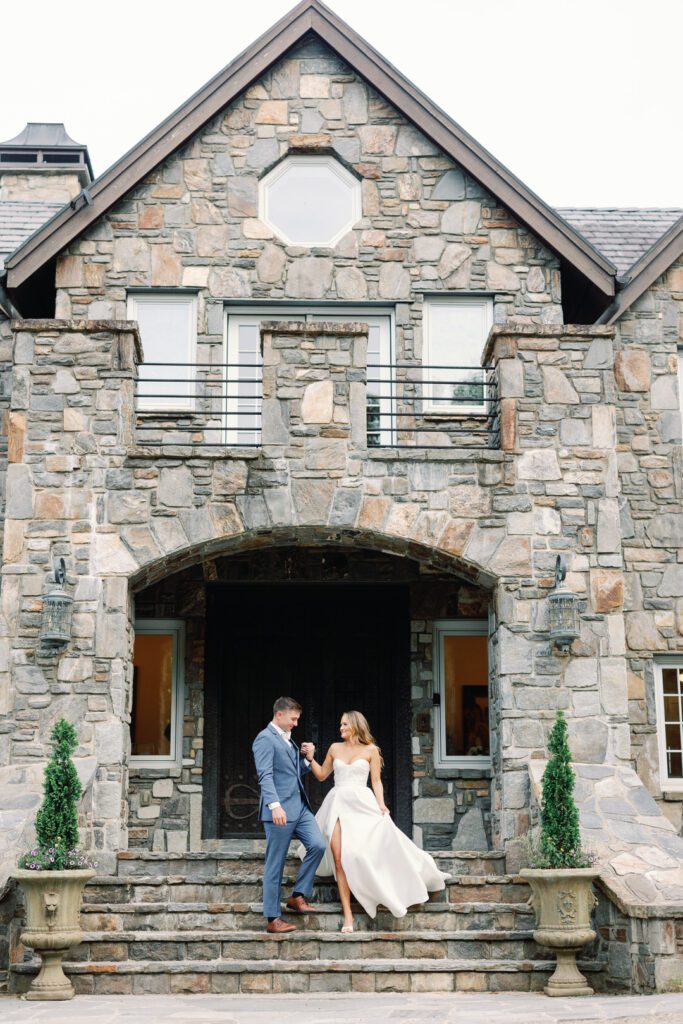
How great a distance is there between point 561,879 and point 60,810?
3.56 m

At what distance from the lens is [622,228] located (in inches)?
589

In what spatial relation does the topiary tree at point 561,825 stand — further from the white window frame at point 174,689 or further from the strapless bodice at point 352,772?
the white window frame at point 174,689

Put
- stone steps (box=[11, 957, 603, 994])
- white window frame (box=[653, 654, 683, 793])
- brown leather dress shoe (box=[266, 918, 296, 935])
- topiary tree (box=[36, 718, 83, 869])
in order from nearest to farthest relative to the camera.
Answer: stone steps (box=[11, 957, 603, 994]) < topiary tree (box=[36, 718, 83, 869]) < brown leather dress shoe (box=[266, 918, 296, 935]) < white window frame (box=[653, 654, 683, 793])

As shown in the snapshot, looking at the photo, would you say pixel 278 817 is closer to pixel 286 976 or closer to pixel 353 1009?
pixel 286 976

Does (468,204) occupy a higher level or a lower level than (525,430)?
higher

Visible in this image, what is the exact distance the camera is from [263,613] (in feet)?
44.4

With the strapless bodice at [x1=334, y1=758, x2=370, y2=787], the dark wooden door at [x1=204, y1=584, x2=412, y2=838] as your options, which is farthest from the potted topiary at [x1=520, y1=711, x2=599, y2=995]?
the dark wooden door at [x1=204, y1=584, x2=412, y2=838]

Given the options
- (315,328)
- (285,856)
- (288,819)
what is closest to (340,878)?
(285,856)

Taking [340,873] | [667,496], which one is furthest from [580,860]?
[667,496]

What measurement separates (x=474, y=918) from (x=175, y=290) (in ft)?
23.0

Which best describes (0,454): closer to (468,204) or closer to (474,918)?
(468,204)

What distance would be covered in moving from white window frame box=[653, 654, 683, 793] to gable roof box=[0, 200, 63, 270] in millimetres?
8114

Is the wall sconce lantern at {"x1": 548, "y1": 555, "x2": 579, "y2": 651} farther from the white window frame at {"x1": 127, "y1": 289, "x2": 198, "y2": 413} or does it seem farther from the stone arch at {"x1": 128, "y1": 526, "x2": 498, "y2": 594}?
the white window frame at {"x1": 127, "y1": 289, "x2": 198, "y2": 413}

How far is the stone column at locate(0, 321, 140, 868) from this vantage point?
10.8 meters
